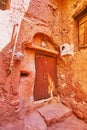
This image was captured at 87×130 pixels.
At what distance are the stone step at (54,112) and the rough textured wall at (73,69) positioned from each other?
194 mm

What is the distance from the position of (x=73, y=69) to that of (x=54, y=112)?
3.76ft

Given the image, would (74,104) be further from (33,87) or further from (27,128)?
(27,128)

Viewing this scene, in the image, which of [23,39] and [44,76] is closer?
[23,39]

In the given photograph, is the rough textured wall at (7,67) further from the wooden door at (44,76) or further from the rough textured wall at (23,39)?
the wooden door at (44,76)

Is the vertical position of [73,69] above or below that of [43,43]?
below

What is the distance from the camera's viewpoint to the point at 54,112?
109 inches

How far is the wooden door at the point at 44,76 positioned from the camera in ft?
9.59

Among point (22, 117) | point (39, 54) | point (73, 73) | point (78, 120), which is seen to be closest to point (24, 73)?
point (39, 54)

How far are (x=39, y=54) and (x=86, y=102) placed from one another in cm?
157

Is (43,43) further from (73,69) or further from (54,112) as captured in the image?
(54,112)

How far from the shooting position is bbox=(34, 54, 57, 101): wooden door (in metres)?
2.92

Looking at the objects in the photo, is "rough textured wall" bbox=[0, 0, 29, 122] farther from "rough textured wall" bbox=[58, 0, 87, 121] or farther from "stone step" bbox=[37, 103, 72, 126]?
"rough textured wall" bbox=[58, 0, 87, 121]

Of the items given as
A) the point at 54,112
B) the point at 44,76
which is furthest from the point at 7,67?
the point at 54,112

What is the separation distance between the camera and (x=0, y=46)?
2.01m
